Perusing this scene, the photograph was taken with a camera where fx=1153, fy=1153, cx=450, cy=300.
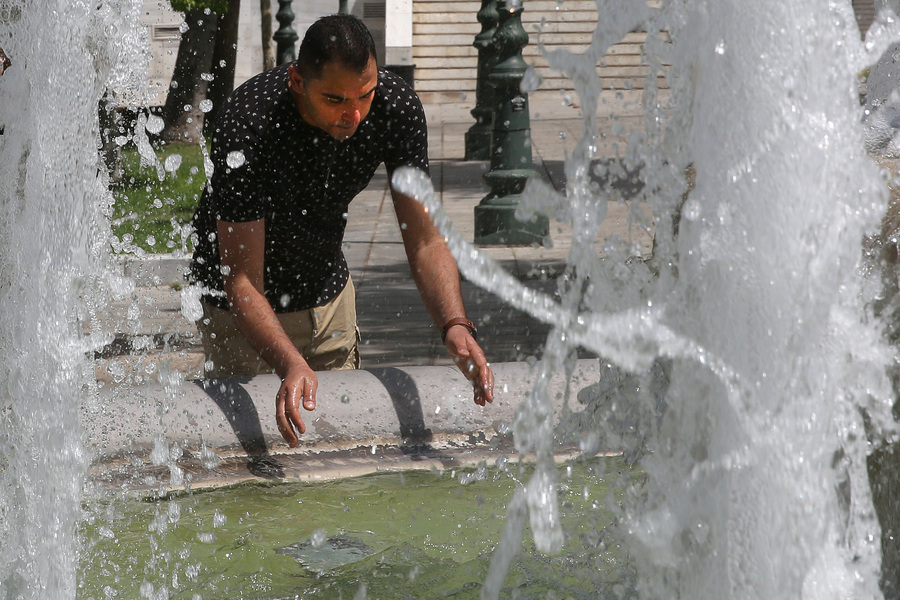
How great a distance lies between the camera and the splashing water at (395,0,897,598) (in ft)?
7.93

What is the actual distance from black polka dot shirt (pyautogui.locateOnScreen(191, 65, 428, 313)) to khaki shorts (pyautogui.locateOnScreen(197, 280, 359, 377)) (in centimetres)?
7

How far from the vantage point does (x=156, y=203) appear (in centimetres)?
1202

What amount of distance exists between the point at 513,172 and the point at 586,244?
6.26 meters

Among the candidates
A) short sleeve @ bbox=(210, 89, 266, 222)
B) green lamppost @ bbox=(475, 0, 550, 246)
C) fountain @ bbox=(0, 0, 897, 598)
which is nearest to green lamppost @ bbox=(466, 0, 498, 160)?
green lamppost @ bbox=(475, 0, 550, 246)

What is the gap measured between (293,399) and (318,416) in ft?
2.57

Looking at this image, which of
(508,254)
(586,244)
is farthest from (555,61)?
(508,254)

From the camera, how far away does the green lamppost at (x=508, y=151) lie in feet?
29.4

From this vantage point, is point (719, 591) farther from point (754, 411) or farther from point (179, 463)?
point (179, 463)

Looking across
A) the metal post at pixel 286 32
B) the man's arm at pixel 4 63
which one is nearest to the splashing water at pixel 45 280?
the man's arm at pixel 4 63

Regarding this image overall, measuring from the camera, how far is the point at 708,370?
2488mm

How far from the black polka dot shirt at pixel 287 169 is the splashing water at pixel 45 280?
1.47 ft

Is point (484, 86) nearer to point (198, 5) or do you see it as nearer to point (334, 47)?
point (198, 5)

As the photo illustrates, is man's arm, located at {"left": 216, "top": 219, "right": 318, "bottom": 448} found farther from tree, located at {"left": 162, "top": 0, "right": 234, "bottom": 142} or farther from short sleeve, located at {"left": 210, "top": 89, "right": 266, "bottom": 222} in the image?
tree, located at {"left": 162, "top": 0, "right": 234, "bottom": 142}

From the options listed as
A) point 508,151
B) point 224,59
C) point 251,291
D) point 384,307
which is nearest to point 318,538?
point 251,291
